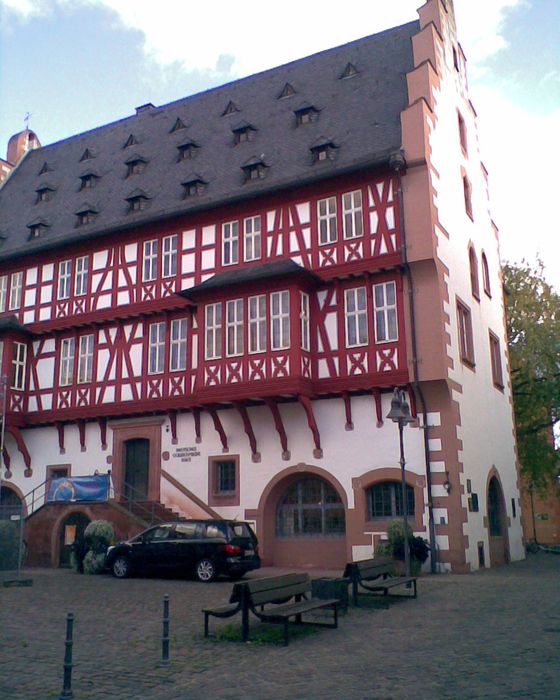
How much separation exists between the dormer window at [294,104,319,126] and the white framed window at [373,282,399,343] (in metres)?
8.59

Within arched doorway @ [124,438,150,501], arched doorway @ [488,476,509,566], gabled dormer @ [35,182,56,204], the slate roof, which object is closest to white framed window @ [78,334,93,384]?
arched doorway @ [124,438,150,501]

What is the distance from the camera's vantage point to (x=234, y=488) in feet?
82.5

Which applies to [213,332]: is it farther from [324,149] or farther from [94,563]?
[94,563]

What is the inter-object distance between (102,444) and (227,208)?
9794 millimetres

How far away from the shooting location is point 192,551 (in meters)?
20.1

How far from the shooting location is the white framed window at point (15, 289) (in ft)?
→ 101

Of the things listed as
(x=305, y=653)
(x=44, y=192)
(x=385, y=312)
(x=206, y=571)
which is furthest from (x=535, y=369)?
(x=305, y=653)

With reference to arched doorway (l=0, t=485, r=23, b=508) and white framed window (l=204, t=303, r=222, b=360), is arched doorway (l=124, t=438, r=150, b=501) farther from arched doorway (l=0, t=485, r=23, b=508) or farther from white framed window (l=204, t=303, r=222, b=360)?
arched doorway (l=0, t=485, r=23, b=508)

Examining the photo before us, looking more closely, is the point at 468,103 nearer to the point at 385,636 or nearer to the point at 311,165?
the point at 311,165

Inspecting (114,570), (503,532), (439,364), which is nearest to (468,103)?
(439,364)

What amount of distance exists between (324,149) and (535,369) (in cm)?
1426

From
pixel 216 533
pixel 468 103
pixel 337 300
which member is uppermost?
pixel 468 103

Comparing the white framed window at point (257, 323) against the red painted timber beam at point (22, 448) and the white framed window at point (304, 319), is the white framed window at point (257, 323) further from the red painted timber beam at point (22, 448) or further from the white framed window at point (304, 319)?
the red painted timber beam at point (22, 448)

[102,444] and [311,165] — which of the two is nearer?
[311,165]
